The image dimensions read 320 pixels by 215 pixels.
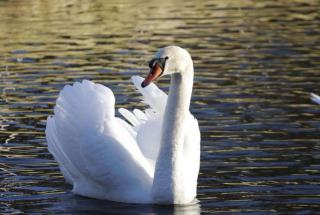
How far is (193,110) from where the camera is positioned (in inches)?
701

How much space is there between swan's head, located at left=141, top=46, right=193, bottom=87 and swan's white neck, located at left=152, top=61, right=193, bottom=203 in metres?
0.14

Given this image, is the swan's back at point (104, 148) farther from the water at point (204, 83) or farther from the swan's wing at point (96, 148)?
the water at point (204, 83)

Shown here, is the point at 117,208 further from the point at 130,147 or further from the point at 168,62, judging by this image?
the point at 168,62

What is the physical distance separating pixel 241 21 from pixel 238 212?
18297 mm

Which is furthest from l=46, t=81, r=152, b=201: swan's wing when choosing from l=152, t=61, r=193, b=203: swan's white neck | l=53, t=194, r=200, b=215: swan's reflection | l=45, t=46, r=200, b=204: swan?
l=152, t=61, r=193, b=203: swan's white neck

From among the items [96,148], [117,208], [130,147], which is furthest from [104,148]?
[117,208]

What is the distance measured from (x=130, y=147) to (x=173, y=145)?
56cm

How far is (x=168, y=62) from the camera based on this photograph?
12.3m

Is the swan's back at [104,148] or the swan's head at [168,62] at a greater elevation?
the swan's head at [168,62]

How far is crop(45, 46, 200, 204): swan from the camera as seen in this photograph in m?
12.6

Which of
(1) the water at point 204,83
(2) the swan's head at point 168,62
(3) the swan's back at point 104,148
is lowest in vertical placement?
(1) the water at point 204,83

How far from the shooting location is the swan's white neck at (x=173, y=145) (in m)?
12.6

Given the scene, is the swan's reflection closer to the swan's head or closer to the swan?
the swan

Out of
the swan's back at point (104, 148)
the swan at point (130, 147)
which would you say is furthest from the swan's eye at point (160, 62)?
the swan's back at point (104, 148)
